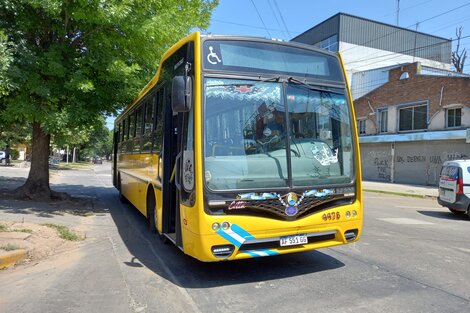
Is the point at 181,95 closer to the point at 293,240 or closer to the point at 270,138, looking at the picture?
the point at 270,138

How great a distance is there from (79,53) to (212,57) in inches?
289

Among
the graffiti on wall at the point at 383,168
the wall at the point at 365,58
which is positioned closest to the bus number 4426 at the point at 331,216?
the graffiti on wall at the point at 383,168

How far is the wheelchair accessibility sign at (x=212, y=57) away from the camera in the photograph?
546cm

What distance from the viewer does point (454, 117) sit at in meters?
25.5

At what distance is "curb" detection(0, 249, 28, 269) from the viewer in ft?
19.9

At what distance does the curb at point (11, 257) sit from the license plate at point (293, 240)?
405 centimetres

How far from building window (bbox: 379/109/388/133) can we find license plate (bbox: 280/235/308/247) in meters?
27.7

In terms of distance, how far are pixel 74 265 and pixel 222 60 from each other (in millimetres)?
3740

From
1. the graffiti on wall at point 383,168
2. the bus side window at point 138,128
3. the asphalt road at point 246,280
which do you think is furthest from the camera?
the graffiti on wall at point 383,168

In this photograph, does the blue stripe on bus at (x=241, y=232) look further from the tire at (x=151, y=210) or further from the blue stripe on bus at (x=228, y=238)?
the tire at (x=151, y=210)

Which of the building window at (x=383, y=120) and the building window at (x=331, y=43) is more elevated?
the building window at (x=331, y=43)

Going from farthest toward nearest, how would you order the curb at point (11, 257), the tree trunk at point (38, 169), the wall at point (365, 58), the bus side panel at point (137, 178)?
1. the wall at point (365, 58)
2. the tree trunk at point (38, 169)
3. the bus side panel at point (137, 178)
4. the curb at point (11, 257)

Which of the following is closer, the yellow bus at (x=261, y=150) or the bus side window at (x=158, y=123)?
the yellow bus at (x=261, y=150)

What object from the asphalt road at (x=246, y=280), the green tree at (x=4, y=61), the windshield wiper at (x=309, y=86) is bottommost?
the asphalt road at (x=246, y=280)
